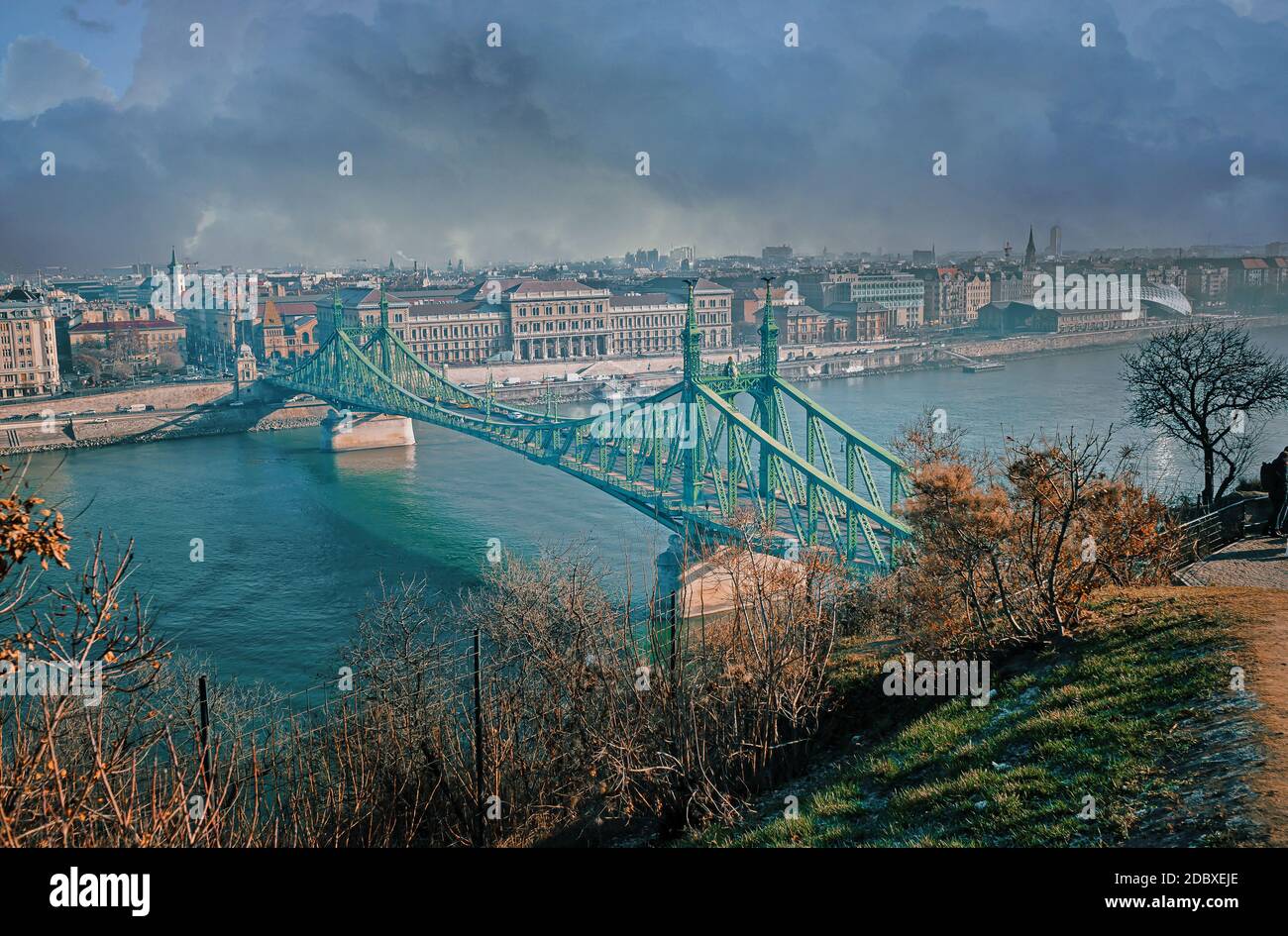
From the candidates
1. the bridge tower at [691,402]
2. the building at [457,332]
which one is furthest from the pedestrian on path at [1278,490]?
the building at [457,332]

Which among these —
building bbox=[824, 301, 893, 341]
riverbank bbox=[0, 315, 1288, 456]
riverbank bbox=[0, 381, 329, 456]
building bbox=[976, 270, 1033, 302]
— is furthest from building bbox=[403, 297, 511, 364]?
building bbox=[976, 270, 1033, 302]

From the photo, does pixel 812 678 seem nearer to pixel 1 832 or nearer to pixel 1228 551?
pixel 1228 551

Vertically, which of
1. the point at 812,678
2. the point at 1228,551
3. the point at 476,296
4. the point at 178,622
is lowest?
the point at 178,622

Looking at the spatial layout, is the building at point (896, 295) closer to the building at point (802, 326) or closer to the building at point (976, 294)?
the building at point (976, 294)

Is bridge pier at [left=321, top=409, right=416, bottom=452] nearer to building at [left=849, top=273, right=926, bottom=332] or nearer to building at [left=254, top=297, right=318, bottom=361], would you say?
building at [left=254, top=297, right=318, bottom=361]
